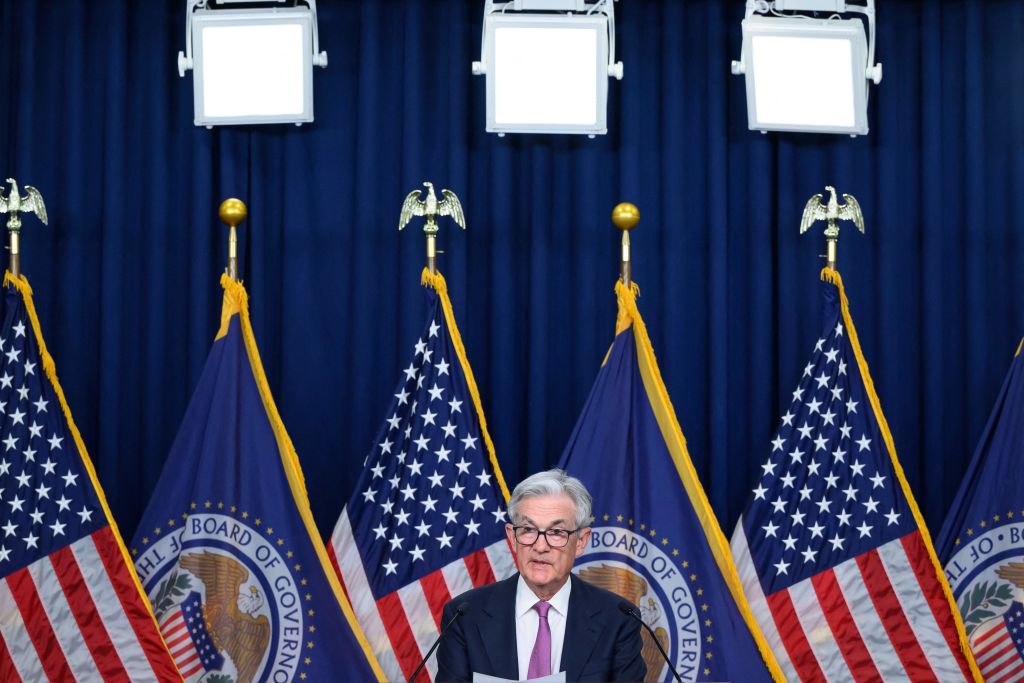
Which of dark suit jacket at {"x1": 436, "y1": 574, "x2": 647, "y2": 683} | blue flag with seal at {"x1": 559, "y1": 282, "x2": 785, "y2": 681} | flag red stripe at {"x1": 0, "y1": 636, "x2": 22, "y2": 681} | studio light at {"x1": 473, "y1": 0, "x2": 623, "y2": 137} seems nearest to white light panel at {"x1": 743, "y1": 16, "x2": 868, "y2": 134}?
studio light at {"x1": 473, "y1": 0, "x2": 623, "y2": 137}

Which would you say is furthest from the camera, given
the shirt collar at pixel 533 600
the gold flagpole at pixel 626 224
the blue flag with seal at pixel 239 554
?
the gold flagpole at pixel 626 224

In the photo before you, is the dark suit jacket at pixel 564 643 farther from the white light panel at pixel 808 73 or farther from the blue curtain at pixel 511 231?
the white light panel at pixel 808 73

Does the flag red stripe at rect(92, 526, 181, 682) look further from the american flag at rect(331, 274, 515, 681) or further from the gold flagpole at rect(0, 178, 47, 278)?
the gold flagpole at rect(0, 178, 47, 278)

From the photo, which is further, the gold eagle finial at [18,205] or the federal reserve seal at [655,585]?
the gold eagle finial at [18,205]

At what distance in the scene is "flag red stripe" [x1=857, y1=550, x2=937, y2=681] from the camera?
14.5 ft

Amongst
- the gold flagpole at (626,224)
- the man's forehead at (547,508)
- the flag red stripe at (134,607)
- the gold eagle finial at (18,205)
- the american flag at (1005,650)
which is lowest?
the american flag at (1005,650)

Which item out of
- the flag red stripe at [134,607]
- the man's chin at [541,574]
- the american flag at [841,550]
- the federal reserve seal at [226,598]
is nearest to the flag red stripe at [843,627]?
the american flag at [841,550]

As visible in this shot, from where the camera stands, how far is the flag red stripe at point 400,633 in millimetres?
4434

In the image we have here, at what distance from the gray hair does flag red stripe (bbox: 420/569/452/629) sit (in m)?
1.32

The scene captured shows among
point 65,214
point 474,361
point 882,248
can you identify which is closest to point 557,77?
point 474,361

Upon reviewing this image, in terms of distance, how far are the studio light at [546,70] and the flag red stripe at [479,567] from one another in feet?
5.22

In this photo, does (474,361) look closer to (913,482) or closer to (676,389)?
(676,389)

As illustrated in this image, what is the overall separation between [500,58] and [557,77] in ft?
0.76

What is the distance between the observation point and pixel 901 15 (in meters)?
5.26
